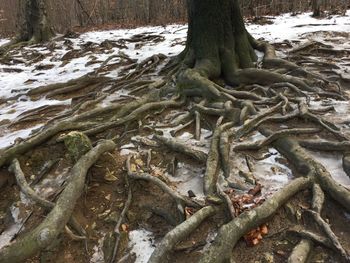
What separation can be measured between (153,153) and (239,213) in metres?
1.60

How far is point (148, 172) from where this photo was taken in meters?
4.29

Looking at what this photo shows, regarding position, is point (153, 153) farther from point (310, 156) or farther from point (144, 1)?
point (144, 1)

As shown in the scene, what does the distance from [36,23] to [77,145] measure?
11090 millimetres

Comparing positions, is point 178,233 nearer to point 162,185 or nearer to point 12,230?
point 162,185

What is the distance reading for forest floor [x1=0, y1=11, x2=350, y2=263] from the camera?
11.1ft

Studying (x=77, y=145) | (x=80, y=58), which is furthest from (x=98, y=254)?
(x=80, y=58)

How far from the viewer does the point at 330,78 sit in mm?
6410

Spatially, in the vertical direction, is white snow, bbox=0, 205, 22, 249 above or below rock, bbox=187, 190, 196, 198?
below

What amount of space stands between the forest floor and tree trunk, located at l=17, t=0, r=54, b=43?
20.8ft

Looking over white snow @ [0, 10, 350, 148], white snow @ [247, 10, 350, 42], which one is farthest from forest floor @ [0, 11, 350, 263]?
white snow @ [247, 10, 350, 42]

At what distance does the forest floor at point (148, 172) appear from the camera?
3379 millimetres

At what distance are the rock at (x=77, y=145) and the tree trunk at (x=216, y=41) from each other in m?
2.56

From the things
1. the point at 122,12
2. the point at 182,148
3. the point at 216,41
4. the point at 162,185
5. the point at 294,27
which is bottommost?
the point at 162,185

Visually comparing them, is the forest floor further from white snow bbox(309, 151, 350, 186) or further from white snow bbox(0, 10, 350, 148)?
white snow bbox(0, 10, 350, 148)
